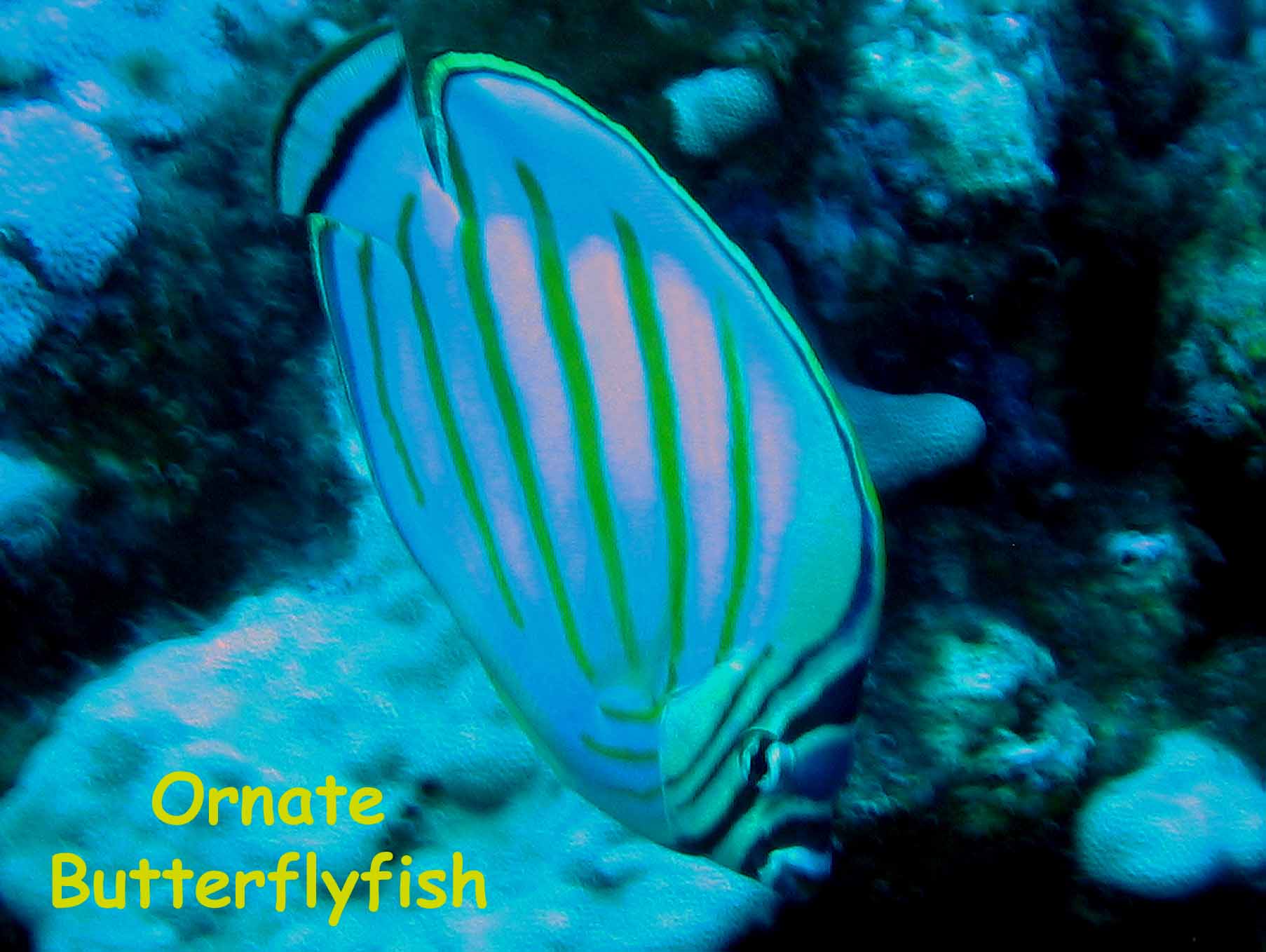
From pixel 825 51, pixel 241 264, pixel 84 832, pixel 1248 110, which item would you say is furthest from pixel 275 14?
pixel 1248 110

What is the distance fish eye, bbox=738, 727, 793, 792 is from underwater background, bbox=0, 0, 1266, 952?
2.26 ft

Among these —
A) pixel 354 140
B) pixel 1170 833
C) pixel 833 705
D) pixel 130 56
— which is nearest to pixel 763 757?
pixel 833 705

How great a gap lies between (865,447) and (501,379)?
2.84 ft

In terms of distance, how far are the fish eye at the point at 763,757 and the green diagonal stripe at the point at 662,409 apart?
0.11 meters

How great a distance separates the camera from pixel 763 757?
820 millimetres

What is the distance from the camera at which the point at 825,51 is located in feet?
5.54

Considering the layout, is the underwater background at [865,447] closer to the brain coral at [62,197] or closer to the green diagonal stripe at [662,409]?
the brain coral at [62,197]

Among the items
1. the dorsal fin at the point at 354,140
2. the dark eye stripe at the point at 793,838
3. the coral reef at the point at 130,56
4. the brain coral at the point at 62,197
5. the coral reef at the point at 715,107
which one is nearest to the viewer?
the dorsal fin at the point at 354,140

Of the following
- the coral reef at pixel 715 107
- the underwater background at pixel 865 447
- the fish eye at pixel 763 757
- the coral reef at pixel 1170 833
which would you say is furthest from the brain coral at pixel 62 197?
the coral reef at pixel 1170 833

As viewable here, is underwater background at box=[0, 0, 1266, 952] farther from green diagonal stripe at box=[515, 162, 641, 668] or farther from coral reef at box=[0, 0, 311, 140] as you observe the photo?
green diagonal stripe at box=[515, 162, 641, 668]

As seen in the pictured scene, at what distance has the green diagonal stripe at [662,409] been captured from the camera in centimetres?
76

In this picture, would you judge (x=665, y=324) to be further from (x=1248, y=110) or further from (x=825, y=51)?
(x=1248, y=110)

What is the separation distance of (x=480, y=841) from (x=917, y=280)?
3.99 ft

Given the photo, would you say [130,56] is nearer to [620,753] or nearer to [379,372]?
[379,372]
